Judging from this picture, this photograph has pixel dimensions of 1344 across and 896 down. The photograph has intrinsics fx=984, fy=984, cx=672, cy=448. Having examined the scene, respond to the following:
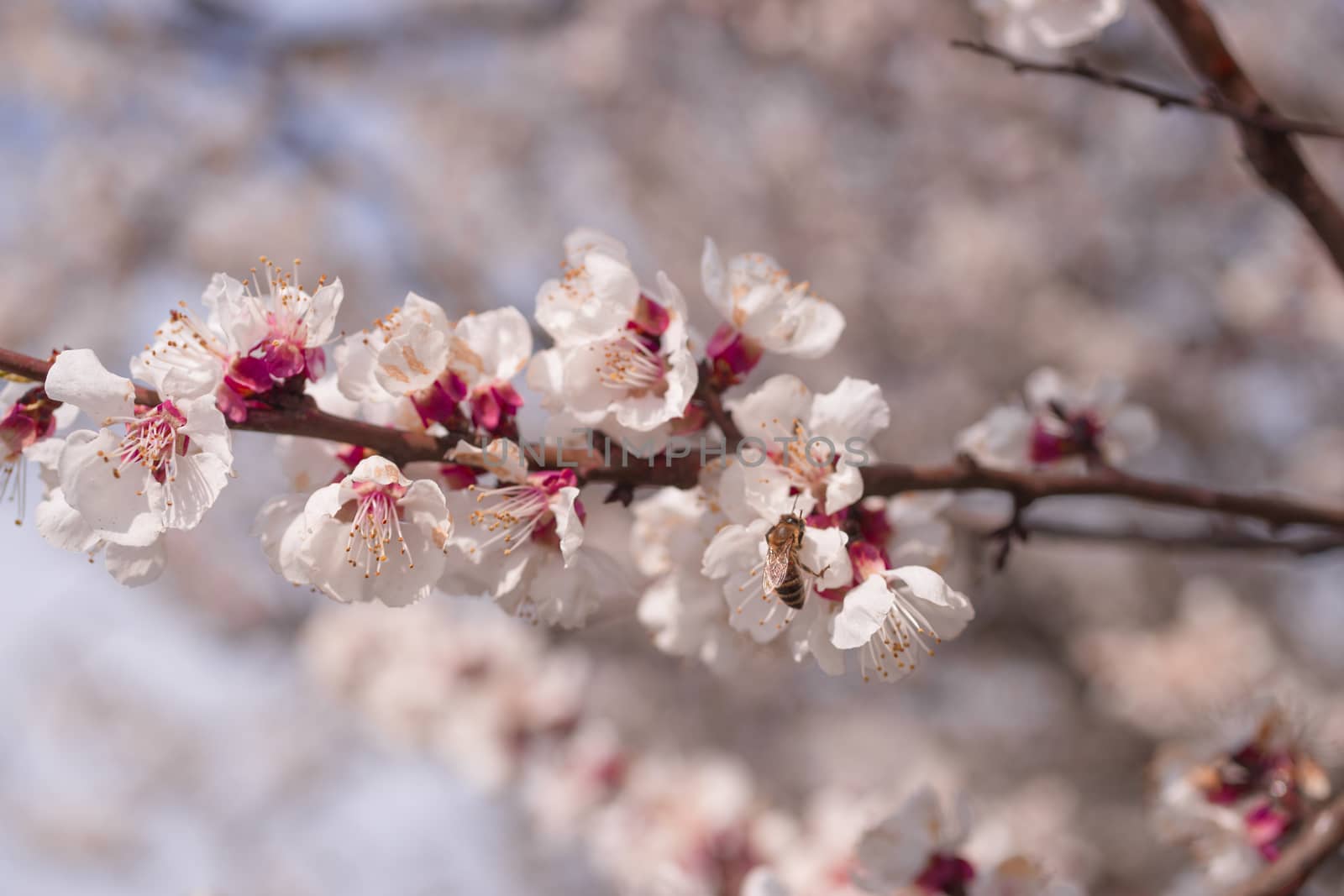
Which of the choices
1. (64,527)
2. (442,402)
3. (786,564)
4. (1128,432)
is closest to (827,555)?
(786,564)

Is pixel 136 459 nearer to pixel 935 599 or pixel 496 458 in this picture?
pixel 496 458

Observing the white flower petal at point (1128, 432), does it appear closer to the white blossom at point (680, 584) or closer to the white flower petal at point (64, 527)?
the white blossom at point (680, 584)

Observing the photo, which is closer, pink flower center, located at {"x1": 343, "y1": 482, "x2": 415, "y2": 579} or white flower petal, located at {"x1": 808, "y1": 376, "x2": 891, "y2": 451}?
pink flower center, located at {"x1": 343, "y1": 482, "x2": 415, "y2": 579}

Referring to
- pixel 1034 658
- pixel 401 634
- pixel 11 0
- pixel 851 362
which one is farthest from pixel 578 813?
pixel 11 0

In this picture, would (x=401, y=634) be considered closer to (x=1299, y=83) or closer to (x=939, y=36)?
(x=939, y=36)

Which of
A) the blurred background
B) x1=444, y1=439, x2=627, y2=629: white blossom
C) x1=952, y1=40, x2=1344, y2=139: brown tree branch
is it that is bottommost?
the blurred background

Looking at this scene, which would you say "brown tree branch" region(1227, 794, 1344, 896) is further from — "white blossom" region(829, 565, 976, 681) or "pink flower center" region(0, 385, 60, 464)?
"pink flower center" region(0, 385, 60, 464)

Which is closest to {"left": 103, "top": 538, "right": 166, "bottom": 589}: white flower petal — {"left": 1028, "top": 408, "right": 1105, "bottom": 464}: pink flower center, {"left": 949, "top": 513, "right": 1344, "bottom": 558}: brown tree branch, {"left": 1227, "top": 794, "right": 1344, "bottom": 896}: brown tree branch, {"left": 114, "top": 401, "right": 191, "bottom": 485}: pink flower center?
{"left": 114, "top": 401, "right": 191, "bottom": 485}: pink flower center
